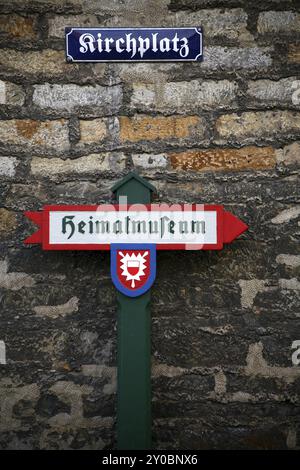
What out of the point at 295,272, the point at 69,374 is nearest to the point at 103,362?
the point at 69,374

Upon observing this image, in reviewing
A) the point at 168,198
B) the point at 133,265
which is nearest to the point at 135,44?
the point at 168,198

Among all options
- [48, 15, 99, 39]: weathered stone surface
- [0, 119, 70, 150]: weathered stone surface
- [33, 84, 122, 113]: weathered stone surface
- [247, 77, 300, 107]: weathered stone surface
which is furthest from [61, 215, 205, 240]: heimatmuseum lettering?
[48, 15, 99, 39]: weathered stone surface

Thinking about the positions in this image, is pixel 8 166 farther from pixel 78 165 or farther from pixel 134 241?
pixel 134 241

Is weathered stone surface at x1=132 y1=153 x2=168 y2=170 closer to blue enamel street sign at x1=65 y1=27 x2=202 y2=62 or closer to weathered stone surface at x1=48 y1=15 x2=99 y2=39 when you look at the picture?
blue enamel street sign at x1=65 y1=27 x2=202 y2=62

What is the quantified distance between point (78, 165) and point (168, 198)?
47 cm

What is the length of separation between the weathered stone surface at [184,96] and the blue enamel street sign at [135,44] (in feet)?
0.43

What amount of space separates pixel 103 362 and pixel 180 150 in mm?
1108

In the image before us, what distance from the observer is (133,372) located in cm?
229

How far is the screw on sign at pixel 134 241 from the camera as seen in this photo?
2.28 meters

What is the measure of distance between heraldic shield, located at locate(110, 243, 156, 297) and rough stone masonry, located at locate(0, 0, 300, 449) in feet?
0.79

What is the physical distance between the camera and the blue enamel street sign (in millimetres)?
2482

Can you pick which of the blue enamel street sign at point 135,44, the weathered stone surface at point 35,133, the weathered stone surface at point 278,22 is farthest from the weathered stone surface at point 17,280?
the weathered stone surface at point 278,22

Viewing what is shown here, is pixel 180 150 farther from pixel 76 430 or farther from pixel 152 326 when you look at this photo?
pixel 76 430

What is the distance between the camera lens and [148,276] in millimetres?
2277
